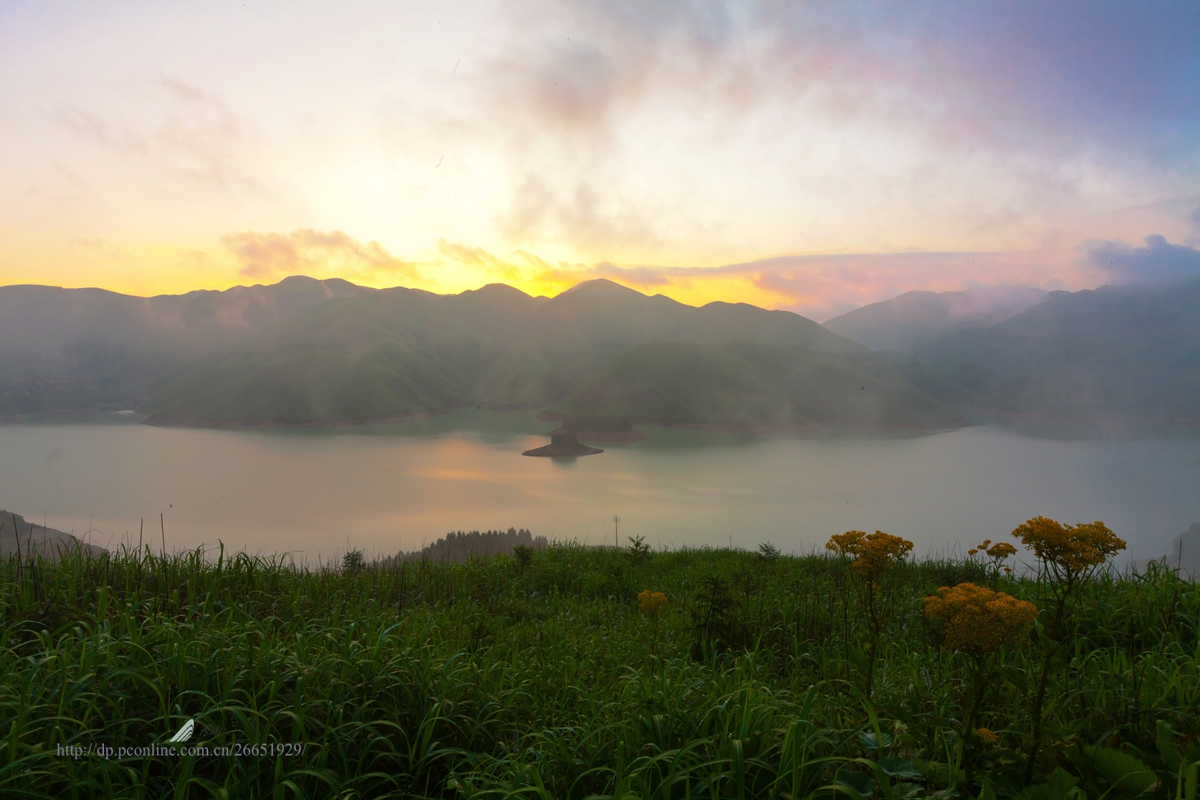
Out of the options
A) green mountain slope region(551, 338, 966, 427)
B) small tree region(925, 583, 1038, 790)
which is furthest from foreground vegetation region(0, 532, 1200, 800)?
green mountain slope region(551, 338, 966, 427)

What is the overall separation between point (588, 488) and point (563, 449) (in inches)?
880

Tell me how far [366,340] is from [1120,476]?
17191cm

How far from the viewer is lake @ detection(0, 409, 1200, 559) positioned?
121 ft

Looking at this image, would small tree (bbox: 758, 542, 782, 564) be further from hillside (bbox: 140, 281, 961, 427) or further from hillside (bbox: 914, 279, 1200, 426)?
hillside (bbox: 914, 279, 1200, 426)

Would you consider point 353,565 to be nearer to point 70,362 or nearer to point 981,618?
point 981,618

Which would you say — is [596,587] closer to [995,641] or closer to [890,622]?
[890,622]

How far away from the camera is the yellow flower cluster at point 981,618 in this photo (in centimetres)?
216

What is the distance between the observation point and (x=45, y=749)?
2.34 metres

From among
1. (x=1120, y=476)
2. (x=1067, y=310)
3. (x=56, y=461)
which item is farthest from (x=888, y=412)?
(x=1067, y=310)

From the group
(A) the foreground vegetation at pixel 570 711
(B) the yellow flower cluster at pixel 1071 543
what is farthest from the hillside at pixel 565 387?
(B) the yellow flower cluster at pixel 1071 543

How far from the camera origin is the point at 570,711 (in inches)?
123

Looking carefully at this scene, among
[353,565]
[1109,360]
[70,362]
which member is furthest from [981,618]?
[70,362]

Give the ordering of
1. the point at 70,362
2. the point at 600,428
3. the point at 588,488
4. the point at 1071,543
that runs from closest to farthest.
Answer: the point at 1071,543, the point at 588,488, the point at 600,428, the point at 70,362

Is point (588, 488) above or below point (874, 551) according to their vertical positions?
below
